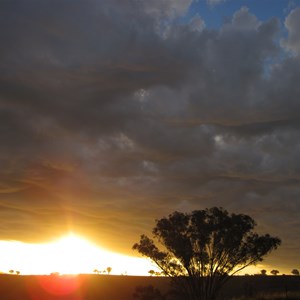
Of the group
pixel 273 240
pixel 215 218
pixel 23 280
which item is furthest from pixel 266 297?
pixel 23 280

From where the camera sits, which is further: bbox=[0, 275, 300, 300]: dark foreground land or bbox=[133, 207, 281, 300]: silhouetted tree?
bbox=[0, 275, 300, 300]: dark foreground land

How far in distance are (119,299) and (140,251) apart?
46173mm

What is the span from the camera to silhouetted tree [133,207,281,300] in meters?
53.6

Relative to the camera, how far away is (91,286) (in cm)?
11219

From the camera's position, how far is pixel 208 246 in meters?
54.2

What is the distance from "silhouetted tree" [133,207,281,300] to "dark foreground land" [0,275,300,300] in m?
34.5

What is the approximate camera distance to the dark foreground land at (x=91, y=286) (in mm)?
94000

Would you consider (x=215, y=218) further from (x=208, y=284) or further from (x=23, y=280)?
(x=23, y=280)

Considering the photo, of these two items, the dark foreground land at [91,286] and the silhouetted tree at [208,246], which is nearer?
the silhouetted tree at [208,246]

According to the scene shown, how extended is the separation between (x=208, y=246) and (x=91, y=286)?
64.7 metres

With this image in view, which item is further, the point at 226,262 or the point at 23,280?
the point at 23,280

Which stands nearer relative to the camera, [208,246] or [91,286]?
[208,246]

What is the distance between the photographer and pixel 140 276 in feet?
420

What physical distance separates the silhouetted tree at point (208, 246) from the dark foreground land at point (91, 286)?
3453 cm
